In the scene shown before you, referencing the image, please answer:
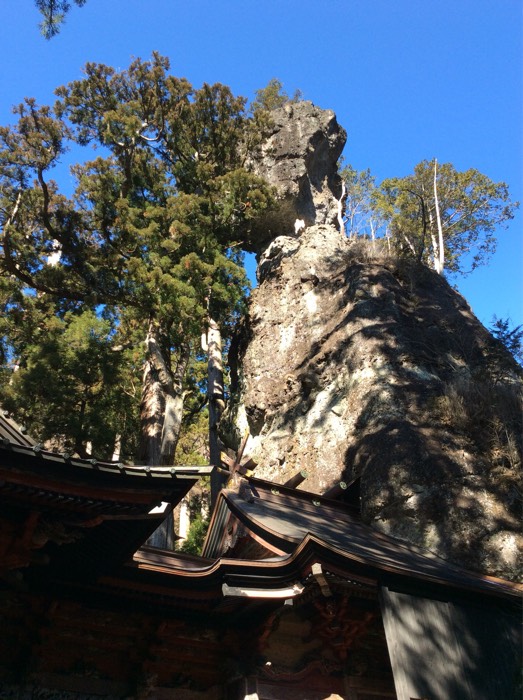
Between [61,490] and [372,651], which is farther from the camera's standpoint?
[372,651]

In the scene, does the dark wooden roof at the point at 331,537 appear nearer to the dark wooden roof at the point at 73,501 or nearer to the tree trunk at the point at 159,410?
the dark wooden roof at the point at 73,501

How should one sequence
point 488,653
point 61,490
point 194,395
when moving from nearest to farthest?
point 61,490 < point 488,653 < point 194,395

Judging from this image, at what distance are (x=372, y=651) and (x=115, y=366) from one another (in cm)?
1065

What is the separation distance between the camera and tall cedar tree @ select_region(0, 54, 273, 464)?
13.8 m

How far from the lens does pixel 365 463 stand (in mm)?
9320

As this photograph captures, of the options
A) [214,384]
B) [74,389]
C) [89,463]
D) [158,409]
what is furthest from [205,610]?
[74,389]

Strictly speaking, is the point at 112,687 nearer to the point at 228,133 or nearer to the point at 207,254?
the point at 207,254

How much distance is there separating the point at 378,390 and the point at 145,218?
28.1 ft


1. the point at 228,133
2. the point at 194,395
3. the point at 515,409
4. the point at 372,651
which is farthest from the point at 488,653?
the point at 228,133

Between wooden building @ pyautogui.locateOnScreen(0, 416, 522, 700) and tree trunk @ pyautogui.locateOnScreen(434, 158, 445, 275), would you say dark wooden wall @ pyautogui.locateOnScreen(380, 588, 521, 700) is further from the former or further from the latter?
tree trunk @ pyautogui.locateOnScreen(434, 158, 445, 275)

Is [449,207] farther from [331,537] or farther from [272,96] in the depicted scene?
[331,537]

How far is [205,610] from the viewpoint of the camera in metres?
5.50

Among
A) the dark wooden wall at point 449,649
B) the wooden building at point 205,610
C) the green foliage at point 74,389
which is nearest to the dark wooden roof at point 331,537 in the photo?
the wooden building at point 205,610

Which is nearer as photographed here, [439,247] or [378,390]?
[378,390]
